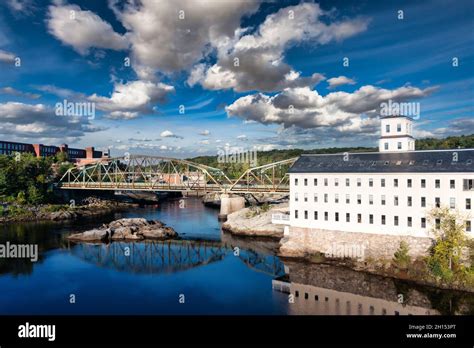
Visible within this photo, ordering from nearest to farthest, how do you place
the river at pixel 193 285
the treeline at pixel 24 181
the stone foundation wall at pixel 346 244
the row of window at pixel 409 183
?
the river at pixel 193 285 < the row of window at pixel 409 183 < the stone foundation wall at pixel 346 244 < the treeline at pixel 24 181

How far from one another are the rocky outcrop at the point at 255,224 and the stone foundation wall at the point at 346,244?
10542 millimetres

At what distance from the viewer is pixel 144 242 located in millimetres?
52906

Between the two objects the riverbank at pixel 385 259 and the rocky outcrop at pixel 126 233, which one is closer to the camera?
the riverbank at pixel 385 259

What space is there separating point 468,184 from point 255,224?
1254 inches

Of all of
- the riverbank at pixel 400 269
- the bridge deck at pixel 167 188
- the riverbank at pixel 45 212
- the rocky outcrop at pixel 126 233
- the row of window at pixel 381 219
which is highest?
the bridge deck at pixel 167 188

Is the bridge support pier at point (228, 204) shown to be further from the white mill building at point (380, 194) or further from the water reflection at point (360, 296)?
the water reflection at point (360, 296)

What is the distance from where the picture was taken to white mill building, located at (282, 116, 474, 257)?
1334 inches

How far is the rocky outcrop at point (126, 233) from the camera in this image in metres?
53.1

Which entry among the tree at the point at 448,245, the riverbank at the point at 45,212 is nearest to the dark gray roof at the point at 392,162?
the tree at the point at 448,245

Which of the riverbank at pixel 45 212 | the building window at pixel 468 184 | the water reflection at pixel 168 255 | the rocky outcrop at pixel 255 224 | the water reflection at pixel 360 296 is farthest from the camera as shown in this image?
the riverbank at pixel 45 212

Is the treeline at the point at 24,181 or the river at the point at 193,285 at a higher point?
the treeline at the point at 24,181

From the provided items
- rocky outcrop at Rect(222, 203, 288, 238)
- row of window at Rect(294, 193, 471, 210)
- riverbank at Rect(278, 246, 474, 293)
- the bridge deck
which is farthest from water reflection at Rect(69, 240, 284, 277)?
the bridge deck

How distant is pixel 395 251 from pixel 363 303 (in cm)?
888
